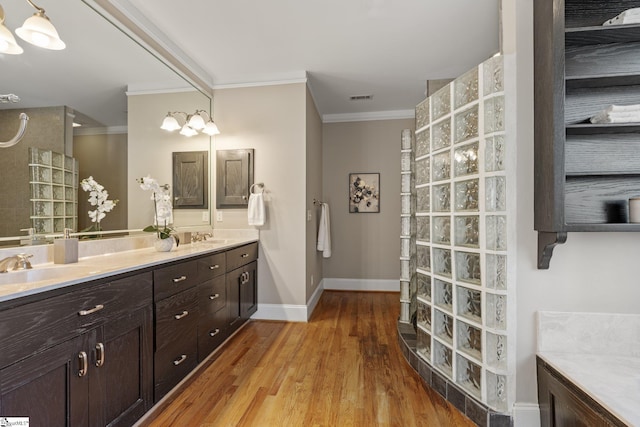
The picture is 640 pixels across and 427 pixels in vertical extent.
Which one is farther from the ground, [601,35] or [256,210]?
[601,35]

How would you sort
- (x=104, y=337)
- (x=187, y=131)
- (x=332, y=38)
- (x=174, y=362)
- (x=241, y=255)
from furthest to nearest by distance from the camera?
(x=187, y=131) → (x=241, y=255) → (x=332, y=38) → (x=174, y=362) → (x=104, y=337)

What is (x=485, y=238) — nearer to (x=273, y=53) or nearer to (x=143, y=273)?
(x=143, y=273)

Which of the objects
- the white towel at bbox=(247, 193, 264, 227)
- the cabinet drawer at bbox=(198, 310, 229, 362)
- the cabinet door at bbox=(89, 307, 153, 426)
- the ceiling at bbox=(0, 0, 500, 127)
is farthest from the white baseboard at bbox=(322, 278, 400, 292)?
the cabinet door at bbox=(89, 307, 153, 426)

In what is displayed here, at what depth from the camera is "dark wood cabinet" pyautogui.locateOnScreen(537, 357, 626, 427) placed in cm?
107

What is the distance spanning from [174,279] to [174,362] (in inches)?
20.1

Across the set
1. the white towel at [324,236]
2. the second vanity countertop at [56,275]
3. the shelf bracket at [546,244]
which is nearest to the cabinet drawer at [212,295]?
the second vanity countertop at [56,275]

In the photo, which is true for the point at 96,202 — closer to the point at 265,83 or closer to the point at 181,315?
the point at 181,315

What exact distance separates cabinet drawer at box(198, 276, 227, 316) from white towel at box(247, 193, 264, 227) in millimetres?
789

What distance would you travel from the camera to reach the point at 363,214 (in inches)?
172

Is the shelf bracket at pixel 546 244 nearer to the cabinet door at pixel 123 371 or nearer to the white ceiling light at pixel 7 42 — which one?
the cabinet door at pixel 123 371

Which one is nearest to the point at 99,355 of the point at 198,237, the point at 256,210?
the point at 198,237

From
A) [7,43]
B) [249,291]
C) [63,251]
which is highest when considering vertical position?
[7,43]

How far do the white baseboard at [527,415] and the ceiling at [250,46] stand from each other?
261 centimetres

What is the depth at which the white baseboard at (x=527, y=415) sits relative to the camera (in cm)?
146
